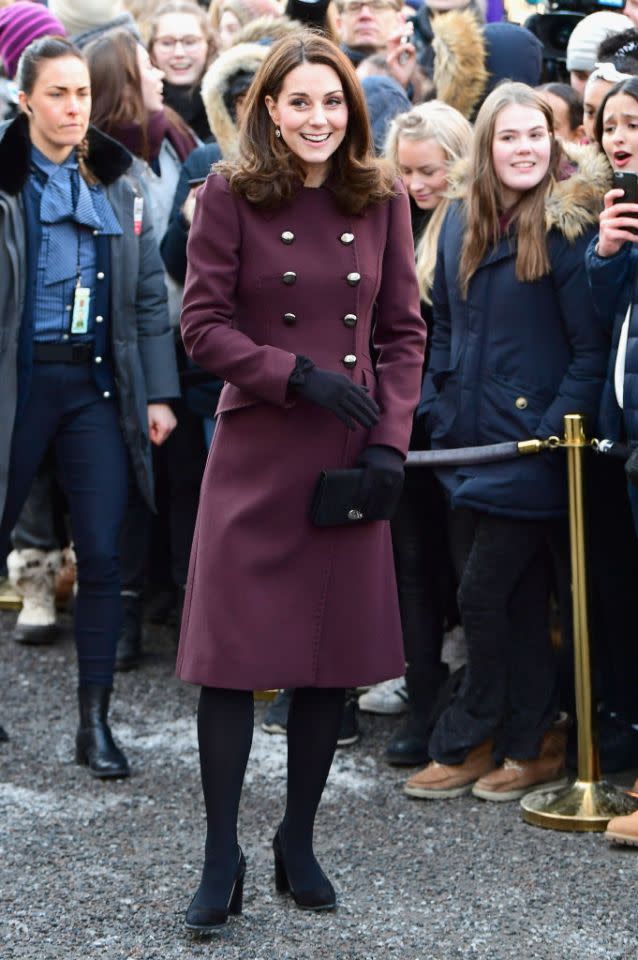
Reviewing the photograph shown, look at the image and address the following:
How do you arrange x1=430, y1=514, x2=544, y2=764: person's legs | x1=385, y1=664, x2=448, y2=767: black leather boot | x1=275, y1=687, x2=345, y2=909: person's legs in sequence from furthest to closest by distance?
x1=385, y1=664, x2=448, y2=767: black leather boot < x1=430, y1=514, x2=544, y2=764: person's legs < x1=275, y1=687, x2=345, y2=909: person's legs

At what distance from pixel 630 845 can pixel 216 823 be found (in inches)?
50.8

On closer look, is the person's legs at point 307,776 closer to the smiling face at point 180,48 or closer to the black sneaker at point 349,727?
the black sneaker at point 349,727

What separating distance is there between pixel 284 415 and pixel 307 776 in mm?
927

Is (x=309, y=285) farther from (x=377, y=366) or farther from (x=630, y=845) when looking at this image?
(x=630, y=845)

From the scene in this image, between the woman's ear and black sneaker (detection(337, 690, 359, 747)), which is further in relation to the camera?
black sneaker (detection(337, 690, 359, 747))

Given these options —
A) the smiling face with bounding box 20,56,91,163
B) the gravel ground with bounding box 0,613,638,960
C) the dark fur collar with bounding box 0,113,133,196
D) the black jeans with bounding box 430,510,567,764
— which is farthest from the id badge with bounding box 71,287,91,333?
the gravel ground with bounding box 0,613,638,960

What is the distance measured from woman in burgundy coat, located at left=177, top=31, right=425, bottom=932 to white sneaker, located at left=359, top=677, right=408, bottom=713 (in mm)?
1935

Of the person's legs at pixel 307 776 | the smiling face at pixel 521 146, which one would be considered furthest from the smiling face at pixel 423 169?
the person's legs at pixel 307 776

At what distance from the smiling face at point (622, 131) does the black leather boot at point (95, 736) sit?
2.41 metres

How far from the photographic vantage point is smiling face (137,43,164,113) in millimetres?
6344

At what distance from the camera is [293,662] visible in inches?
161

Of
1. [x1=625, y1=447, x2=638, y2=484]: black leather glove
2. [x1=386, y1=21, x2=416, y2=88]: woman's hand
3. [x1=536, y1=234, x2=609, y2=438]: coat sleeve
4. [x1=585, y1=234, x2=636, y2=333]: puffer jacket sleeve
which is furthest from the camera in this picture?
[x1=386, y1=21, x2=416, y2=88]: woman's hand

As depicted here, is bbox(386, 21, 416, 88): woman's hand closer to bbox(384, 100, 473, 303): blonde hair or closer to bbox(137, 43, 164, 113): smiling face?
bbox(137, 43, 164, 113): smiling face

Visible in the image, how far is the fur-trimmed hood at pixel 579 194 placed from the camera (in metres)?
5.05
